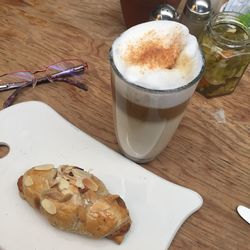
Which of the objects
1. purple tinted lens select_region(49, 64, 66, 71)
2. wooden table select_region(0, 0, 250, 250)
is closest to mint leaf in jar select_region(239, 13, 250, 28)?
wooden table select_region(0, 0, 250, 250)

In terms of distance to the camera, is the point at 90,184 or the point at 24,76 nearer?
the point at 90,184

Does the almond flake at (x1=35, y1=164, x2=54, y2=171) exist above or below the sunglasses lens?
above

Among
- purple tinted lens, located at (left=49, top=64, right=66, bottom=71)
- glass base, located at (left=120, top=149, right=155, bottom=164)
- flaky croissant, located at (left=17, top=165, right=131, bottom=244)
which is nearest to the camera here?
flaky croissant, located at (left=17, top=165, right=131, bottom=244)

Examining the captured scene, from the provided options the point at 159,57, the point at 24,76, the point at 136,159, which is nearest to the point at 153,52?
the point at 159,57

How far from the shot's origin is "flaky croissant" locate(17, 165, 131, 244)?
555 millimetres

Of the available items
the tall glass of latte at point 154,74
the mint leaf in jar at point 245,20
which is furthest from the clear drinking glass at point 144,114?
the mint leaf in jar at point 245,20

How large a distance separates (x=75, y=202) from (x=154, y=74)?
20 cm

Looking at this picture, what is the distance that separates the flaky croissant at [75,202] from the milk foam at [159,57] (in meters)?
0.16

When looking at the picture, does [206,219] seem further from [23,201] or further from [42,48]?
[42,48]

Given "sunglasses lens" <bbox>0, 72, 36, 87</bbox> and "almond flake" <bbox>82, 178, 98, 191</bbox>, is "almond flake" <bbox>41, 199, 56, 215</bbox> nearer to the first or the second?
"almond flake" <bbox>82, 178, 98, 191</bbox>

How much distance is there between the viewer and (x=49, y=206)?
1.84 ft

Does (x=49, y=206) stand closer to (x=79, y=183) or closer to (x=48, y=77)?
(x=79, y=183)

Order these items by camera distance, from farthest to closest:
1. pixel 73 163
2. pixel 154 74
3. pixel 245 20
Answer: pixel 245 20 < pixel 73 163 < pixel 154 74

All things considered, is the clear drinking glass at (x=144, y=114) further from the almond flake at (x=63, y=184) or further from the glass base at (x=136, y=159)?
the almond flake at (x=63, y=184)
